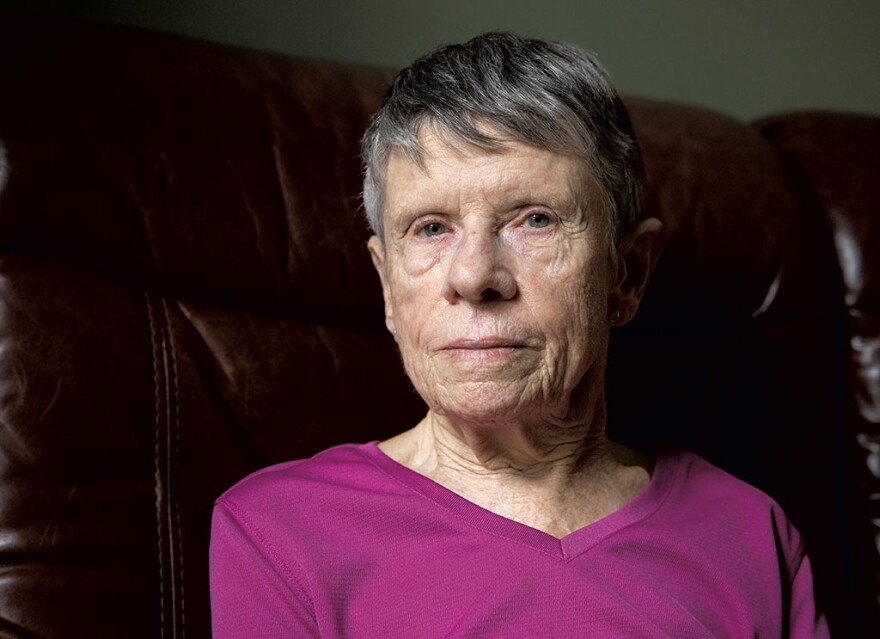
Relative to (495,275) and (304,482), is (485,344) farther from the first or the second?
(304,482)

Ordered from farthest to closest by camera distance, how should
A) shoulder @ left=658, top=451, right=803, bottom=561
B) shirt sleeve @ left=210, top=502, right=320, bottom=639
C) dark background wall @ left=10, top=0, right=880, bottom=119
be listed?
dark background wall @ left=10, top=0, right=880, bottom=119, shoulder @ left=658, top=451, right=803, bottom=561, shirt sleeve @ left=210, top=502, right=320, bottom=639

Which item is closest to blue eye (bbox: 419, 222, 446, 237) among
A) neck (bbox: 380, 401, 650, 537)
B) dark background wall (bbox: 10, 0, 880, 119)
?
neck (bbox: 380, 401, 650, 537)

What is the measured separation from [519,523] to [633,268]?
17.1 inches

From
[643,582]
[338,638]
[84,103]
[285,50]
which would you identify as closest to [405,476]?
[338,638]

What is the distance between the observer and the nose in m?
1.19

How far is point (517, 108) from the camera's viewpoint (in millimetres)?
1231

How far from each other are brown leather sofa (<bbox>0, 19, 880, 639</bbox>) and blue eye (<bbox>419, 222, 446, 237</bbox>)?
33cm

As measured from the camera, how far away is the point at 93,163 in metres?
1.39

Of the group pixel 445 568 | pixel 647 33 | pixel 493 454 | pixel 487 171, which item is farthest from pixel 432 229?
pixel 647 33

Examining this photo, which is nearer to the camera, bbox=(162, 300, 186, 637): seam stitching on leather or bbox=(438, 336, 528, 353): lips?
bbox=(438, 336, 528, 353): lips

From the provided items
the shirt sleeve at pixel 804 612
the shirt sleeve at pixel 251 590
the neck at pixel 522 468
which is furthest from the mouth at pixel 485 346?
the shirt sleeve at pixel 804 612

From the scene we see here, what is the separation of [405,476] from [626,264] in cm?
45

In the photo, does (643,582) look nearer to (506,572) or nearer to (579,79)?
(506,572)

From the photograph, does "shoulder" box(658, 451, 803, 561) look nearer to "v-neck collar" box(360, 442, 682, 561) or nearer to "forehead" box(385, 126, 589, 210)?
"v-neck collar" box(360, 442, 682, 561)
